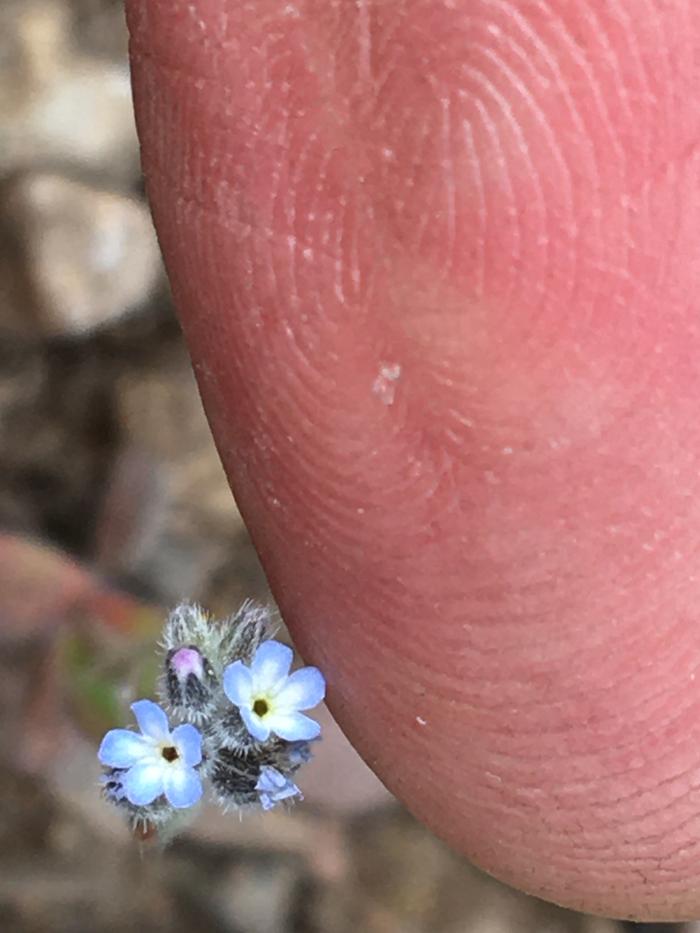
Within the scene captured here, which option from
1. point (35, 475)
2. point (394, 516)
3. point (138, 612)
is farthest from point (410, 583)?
point (35, 475)

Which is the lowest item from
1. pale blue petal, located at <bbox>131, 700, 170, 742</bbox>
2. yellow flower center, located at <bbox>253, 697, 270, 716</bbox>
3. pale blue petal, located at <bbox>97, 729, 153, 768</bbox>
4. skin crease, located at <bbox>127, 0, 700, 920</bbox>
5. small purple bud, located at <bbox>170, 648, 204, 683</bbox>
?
pale blue petal, located at <bbox>97, 729, 153, 768</bbox>

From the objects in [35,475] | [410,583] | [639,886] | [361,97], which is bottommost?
[639,886]

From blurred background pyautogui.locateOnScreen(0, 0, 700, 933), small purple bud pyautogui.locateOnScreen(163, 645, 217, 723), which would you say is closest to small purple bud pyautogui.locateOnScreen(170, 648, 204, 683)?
small purple bud pyautogui.locateOnScreen(163, 645, 217, 723)

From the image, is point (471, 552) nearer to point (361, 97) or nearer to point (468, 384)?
point (468, 384)

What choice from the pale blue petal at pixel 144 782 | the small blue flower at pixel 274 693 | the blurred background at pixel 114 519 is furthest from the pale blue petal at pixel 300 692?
the blurred background at pixel 114 519

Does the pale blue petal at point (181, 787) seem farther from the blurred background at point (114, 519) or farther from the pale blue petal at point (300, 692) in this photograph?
the blurred background at point (114, 519)

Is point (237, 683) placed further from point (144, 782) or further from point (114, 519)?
point (114, 519)

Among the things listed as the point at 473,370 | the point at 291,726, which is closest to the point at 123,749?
the point at 291,726

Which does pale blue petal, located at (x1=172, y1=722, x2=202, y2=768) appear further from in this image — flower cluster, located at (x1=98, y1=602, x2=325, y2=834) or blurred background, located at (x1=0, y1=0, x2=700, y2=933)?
blurred background, located at (x1=0, y1=0, x2=700, y2=933)
